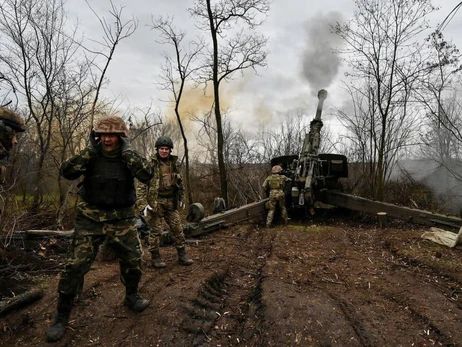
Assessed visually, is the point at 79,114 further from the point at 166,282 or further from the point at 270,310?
the point at 270,310

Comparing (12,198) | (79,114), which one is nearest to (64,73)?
(79,114)

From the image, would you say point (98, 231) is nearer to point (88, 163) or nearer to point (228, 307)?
point (88, 163)

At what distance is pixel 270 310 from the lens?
11.3ft

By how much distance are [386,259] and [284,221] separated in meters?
3.76

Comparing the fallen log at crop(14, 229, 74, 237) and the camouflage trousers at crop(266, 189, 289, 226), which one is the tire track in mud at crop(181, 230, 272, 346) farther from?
the camouflage trousers at crop(266, 189, 289, 226)

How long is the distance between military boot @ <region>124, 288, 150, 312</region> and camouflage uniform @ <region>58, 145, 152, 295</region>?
0.08m

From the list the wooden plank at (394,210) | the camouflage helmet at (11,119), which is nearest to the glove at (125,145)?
the camouflage helmet at (11,119)

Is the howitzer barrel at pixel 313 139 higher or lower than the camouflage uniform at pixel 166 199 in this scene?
higher

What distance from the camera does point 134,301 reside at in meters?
3.53

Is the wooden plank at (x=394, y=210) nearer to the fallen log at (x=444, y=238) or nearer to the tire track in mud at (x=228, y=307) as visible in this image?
the fallen log at (x=444, y=238)

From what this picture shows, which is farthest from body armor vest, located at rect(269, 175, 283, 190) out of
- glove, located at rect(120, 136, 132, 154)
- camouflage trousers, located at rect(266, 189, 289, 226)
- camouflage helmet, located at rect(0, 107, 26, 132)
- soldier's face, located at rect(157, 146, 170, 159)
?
camouflage helmet, located at rect(0, 107, 26, 132)

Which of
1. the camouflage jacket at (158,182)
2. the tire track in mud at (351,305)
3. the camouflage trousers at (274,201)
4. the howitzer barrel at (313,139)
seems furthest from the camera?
the howitzer barrel at (313,139)

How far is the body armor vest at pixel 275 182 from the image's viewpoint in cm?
885

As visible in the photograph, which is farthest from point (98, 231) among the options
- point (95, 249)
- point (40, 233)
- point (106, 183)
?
point (40, 233)
